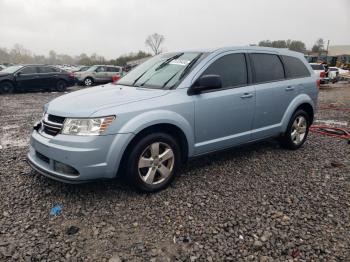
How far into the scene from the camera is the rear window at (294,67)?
5008 millimetres

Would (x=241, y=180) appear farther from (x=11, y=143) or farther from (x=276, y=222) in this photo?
(x=11, y=143)

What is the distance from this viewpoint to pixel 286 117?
16.0 ft

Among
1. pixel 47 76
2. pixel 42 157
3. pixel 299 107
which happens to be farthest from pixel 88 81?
pixel 42 157

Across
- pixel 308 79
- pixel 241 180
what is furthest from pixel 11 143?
pixel 308 79

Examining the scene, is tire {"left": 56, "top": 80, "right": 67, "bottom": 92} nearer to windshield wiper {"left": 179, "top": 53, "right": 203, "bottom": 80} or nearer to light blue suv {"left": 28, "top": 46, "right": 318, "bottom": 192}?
light blue suv {"left": 28, "top": 46, "right": 318, "bottom": 192}

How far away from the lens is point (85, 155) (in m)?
3.00

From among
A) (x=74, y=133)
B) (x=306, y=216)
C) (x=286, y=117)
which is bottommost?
(x=306, y=216)

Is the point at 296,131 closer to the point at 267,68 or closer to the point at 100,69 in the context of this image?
the point at 267,68

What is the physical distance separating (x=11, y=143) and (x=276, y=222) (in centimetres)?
492

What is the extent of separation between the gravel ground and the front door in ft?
1.62

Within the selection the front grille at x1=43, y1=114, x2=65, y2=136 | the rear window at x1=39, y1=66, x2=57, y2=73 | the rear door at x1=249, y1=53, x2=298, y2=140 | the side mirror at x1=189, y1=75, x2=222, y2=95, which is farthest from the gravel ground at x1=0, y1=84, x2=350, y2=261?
the rear window at x1=39, y1=66, x2=57, y2=73

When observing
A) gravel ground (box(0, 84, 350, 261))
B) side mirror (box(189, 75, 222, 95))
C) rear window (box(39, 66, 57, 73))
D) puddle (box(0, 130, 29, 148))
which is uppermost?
side mirror (box(189, 75, 222, 95))

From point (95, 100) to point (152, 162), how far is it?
963mm

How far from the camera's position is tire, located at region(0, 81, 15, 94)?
47.1ft
